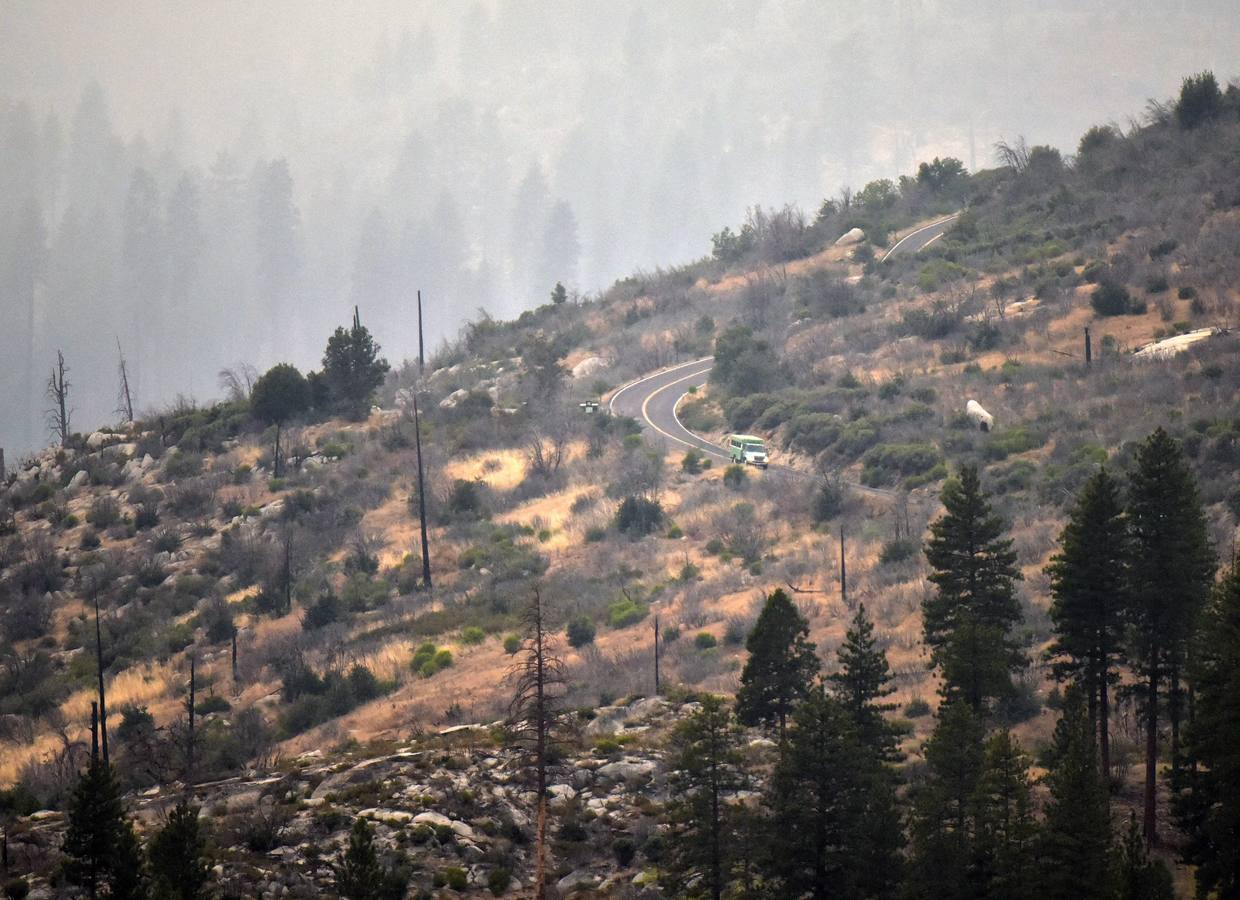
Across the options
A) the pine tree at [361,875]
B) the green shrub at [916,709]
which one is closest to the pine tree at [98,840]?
the pine tree at [361,875]

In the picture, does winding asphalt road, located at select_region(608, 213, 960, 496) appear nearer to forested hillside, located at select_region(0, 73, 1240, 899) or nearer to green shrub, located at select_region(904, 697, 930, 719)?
forested hillside, located at select_region(0, 73, 1240, 899)

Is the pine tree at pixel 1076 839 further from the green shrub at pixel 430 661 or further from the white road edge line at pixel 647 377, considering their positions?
the white road edge line at pixel 647 377

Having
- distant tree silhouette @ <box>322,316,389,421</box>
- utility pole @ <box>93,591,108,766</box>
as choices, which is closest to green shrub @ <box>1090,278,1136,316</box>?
distant tree silhouette @ <box>322,316,389,421</box>

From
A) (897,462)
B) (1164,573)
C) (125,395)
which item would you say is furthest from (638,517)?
(125,395)

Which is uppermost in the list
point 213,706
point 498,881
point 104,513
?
point 104,513

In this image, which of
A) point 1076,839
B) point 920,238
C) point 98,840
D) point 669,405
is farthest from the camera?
point 920,238

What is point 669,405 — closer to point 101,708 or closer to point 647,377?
point 647,377

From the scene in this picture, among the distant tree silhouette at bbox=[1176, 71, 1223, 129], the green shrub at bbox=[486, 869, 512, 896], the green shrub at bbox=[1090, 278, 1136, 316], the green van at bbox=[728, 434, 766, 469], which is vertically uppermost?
the distant tree silhouette at bbox=[1176, 71, 1223, 129]

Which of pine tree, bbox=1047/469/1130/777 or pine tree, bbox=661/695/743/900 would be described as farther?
pine tree, bbox=1047/469/1130/777

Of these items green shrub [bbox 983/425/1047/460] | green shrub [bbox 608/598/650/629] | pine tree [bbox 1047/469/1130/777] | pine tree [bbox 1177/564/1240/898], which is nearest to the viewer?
pine tree [bbox 1177/564/1240/898]
